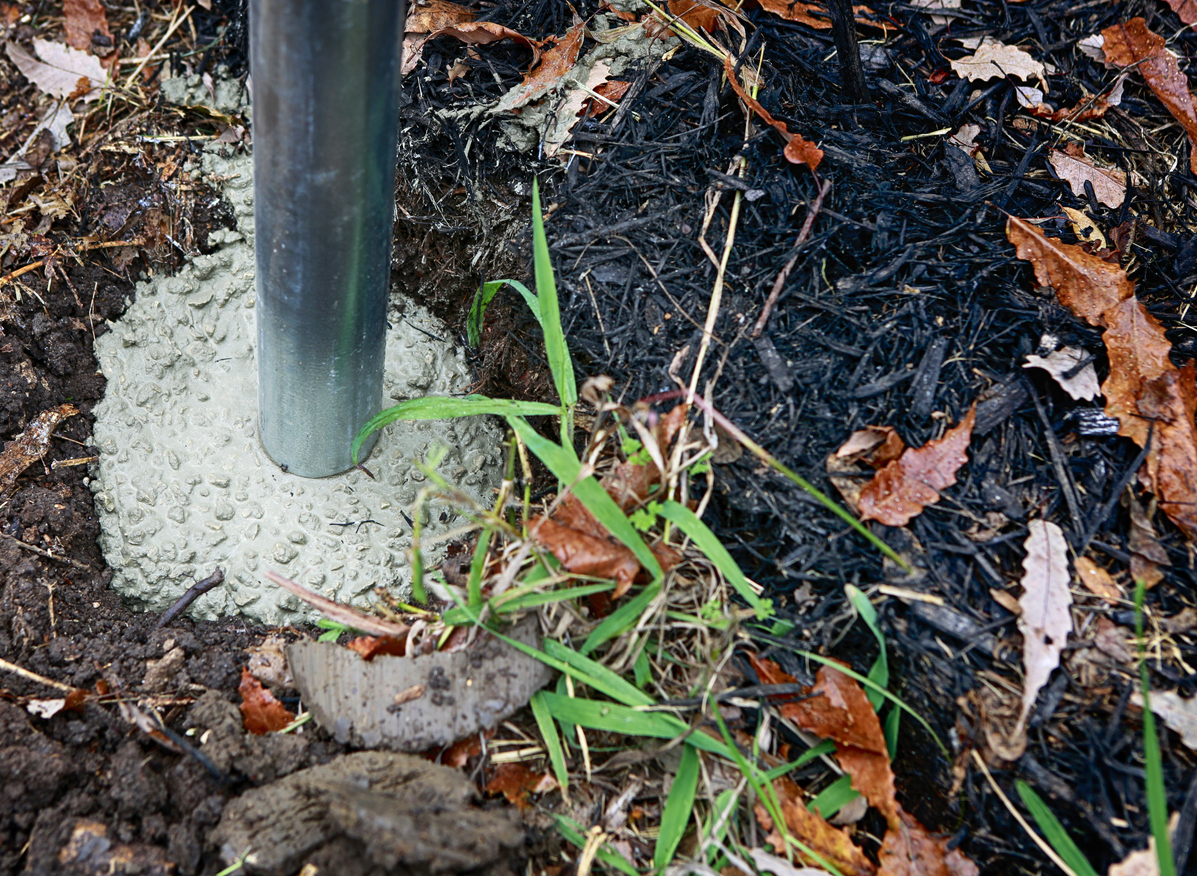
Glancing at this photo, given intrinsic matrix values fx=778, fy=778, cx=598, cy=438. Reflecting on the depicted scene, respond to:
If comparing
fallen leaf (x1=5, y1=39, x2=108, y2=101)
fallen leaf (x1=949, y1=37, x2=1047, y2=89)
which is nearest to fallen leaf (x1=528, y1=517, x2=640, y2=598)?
fallen leaf (x1=949, y1=37, x2=1047, y2=89)

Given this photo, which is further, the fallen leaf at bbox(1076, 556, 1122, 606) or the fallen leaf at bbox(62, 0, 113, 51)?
the fallen leaf at bbox(62, 0, 113, 51)

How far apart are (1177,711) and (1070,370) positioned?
776mm

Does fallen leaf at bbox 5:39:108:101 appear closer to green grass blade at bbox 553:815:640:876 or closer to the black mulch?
the black mulch

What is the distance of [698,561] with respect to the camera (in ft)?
5.86

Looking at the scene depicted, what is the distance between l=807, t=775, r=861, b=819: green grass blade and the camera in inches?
64.3

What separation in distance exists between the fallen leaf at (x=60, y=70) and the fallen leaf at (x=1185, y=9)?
3566 mm

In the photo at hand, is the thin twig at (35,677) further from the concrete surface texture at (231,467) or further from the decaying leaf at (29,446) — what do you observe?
the decaying leaf at (29,446)

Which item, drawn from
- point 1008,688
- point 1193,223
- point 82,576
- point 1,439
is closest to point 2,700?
point 82,576

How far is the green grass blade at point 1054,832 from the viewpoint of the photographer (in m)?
1.49

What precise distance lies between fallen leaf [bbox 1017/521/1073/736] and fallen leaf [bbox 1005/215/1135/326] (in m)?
0.61

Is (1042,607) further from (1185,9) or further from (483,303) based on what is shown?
(1185,9)

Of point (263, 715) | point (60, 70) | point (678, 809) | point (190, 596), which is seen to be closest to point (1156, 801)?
point (678, 809)

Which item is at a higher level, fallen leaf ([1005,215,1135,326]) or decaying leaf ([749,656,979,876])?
fallen leaf ([1005,215,1135,326])

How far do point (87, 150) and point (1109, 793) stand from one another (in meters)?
3.31
